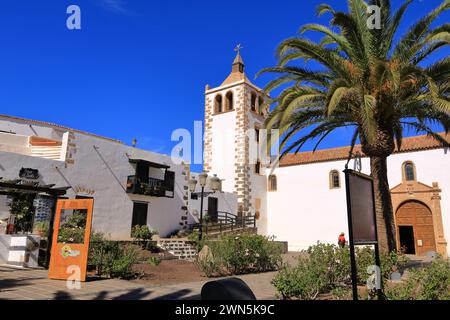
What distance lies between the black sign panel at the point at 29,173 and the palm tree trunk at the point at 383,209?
44.3ft

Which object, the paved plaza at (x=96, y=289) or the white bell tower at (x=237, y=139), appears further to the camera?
the white bell tower at (x=237, y=139)

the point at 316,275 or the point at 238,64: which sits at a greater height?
the point at 238,64

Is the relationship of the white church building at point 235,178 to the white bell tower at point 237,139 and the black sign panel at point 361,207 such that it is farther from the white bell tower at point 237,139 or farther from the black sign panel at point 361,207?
the black sign panel at point 361,207

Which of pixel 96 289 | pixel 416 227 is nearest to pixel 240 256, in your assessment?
pixel 96 289

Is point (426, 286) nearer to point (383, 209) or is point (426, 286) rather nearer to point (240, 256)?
point (383, 209)

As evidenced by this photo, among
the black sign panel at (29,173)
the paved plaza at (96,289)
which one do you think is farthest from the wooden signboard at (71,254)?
the black sign panel at (29,173)

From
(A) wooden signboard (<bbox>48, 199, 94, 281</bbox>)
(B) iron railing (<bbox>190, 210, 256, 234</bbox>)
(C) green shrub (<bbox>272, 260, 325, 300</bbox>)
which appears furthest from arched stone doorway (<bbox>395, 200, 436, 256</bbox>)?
(A) wooden signboard (<bbox>48, 199, 94, 281</bbox>)

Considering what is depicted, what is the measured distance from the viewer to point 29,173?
49.7ft

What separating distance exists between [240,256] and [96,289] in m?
5.46

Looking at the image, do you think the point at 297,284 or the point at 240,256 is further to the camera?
the point at 240,256

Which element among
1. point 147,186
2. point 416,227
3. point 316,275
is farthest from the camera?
point 416,227

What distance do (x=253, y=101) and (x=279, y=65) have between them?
1898 centimetres

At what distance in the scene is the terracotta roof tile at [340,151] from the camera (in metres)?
22.5
